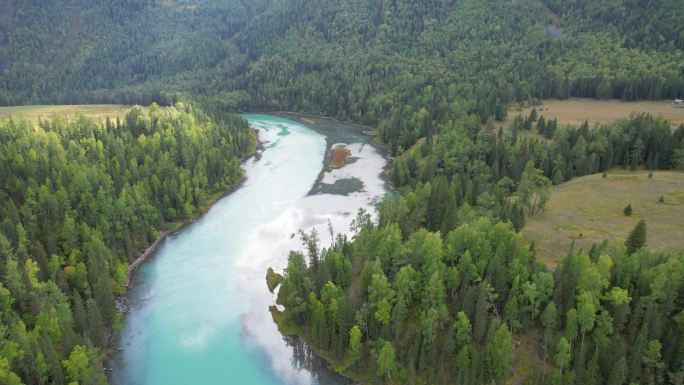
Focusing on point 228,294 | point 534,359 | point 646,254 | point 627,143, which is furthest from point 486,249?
point 627,143

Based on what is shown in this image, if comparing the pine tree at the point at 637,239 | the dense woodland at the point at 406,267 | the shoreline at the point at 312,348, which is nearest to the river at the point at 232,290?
the shoreline at the point at 312,348

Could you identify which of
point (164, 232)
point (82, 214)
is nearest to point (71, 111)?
point (164, 232)

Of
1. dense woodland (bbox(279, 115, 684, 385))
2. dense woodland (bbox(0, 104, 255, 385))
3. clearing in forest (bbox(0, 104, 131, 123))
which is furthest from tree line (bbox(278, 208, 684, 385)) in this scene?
clearing in forest (bbox(0, 104, 131, 123))

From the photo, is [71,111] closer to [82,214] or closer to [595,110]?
[82,214]

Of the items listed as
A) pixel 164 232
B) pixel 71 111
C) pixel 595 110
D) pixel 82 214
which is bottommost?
pixel 164 232

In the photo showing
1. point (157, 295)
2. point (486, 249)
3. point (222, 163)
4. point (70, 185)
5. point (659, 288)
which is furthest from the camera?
point (222, 163)

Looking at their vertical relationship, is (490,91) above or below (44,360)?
above

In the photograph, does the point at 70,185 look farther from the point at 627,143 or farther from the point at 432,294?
the point at 627,143
